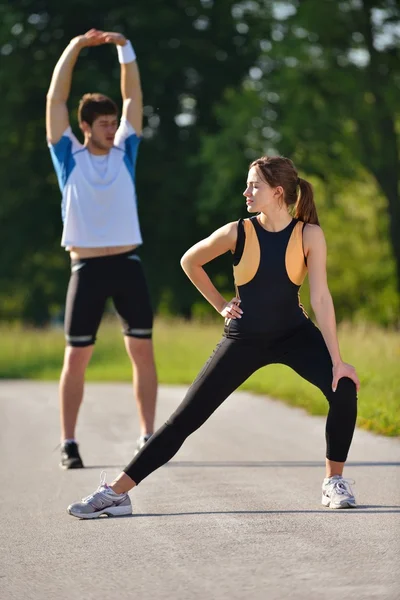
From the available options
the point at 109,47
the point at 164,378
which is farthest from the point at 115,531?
the point at 109,47

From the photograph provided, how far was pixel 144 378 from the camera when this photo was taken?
9.05 metres

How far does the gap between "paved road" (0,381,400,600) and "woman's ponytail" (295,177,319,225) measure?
1.38 metres

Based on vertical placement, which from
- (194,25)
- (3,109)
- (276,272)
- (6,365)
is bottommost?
(6,365)

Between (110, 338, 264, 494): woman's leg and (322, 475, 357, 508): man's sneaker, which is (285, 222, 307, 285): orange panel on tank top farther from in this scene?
(322, 475, 357, 508): man's sneaker

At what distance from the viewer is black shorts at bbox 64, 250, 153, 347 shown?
878 cm

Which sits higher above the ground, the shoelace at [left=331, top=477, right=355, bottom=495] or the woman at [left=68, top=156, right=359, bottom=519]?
the woman at [left=68, top=156, right=359, bottom=519]

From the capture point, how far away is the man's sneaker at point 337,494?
6662 millimetres

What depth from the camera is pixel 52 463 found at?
9.00m

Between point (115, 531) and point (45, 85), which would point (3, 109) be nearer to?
point (45, 85)

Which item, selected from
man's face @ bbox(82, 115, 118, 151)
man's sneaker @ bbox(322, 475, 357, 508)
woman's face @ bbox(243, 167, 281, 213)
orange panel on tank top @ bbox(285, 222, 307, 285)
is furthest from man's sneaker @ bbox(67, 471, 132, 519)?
man's face @ bbox(82, 115, 118, 151)

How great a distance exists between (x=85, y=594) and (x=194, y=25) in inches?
1482

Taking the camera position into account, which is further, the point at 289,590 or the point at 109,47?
the point at 109,47

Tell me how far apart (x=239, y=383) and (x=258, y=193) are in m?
0.91

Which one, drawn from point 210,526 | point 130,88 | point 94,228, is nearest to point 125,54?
point 130,88
